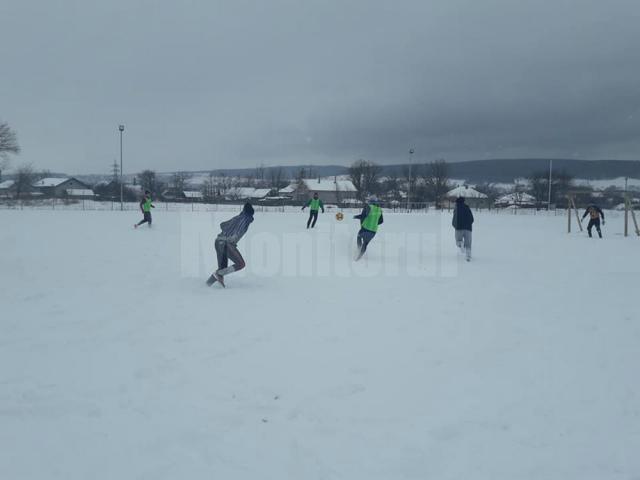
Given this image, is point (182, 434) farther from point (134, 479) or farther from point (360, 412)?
point (360, 412)

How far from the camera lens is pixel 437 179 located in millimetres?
96750

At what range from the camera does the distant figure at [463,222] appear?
479 inches

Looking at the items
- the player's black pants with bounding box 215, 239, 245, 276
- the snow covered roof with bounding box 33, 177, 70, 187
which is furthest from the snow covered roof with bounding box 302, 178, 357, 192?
the player's black pants with bounding box 215, 239, 245, 276

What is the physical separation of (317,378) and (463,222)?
29.6 feet

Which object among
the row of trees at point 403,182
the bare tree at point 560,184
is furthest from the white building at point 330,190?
the bare tree at point 560,184

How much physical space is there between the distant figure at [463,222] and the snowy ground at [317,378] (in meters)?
3.03

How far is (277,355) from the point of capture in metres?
5.08

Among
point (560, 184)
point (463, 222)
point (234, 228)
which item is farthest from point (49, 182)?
point (560, 184)

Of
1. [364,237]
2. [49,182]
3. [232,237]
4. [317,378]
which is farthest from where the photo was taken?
[49,182]

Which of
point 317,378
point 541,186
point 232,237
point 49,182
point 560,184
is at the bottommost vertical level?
point 317,378

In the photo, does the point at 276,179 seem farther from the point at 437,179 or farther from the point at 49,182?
the point at 49,182

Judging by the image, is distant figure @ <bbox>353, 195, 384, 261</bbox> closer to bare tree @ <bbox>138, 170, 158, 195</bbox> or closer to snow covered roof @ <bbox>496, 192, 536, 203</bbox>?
snow covered roof @ <bbox>496, 192, 536, 203</bbox>

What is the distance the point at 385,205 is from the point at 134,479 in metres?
57.7

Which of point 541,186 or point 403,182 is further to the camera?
point 403,182
